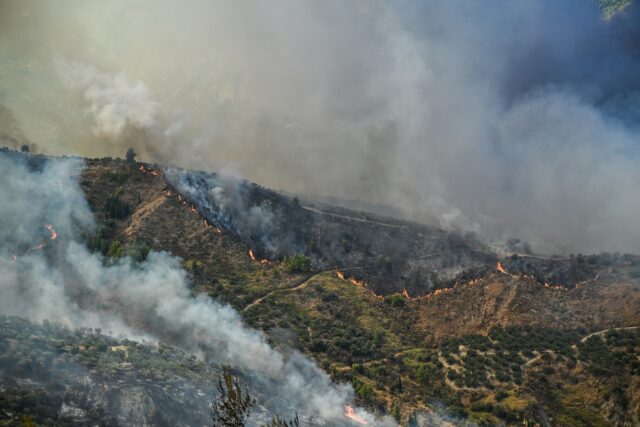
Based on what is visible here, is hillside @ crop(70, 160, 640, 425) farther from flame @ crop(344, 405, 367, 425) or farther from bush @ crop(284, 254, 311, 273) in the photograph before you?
flame @ crop(344, 405, 367, 425)

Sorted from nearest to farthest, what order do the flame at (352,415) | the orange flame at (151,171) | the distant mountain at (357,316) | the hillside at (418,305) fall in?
the distant mountain at (357,316) → the flame at (352,415) → the hillside at (418,305) → the orange flame at (151,171)

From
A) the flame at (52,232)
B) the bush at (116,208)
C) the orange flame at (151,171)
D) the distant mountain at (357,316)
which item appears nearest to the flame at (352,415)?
the distant mountain at (357,316)

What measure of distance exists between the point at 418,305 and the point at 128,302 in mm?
40534

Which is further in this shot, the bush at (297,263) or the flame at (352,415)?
the bush at (297,263)

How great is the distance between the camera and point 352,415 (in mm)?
58906

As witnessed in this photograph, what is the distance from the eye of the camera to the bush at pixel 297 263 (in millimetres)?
92312

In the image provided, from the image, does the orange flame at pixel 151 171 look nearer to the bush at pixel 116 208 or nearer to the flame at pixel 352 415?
the bush at pixel 116 208

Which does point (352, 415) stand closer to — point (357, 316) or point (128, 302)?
point (128, 302)

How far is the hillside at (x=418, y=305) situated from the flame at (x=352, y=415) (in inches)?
135

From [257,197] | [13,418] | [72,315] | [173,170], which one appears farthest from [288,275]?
[13,418]

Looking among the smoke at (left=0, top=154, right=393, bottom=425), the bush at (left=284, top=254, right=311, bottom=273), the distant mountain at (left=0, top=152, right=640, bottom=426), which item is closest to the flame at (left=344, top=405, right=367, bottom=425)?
the smoke at (left=0, top=154, right=393, bottom=425)

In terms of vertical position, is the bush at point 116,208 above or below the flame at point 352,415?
above

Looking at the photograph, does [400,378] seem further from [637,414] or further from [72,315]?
[72,315]

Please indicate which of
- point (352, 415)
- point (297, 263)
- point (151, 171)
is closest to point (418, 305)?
point (297, 263)
